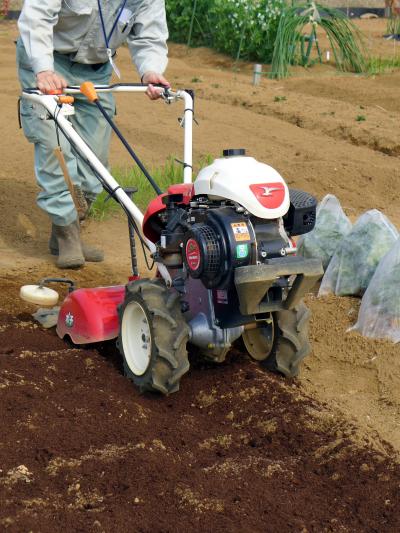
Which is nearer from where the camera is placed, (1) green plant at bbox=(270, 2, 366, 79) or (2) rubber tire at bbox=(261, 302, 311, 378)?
(2) rubber tire at bbox=(261, 302, 311, 378)

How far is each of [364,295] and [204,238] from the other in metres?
1.44

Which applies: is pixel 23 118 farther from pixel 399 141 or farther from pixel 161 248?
pixel 399 141

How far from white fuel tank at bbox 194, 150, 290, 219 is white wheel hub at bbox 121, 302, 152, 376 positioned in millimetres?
564

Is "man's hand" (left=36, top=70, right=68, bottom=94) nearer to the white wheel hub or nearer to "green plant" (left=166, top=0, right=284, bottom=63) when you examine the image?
the white wheel hub

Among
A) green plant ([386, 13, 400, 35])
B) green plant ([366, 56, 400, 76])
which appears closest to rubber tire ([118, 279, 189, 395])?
green plant ([366, 56, 400, 76])

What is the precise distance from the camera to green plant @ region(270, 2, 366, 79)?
10.7 meters

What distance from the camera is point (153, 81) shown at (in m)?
4.58

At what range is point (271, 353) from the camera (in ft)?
12.0

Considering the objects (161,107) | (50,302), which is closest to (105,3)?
(50,302)

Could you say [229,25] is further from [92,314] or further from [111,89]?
[92,314]

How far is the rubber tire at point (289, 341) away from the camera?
3561 mm

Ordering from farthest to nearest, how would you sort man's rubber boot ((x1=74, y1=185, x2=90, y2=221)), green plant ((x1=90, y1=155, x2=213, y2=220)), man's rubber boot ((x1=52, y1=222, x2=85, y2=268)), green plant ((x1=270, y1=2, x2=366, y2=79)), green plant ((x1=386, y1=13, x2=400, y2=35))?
green plant ((x1=386, y1=13, x2=400, y2=35)) → green plant ((x1=270, y1=2, x2=366, y2=79)) → green plant ((x1=90, y1=155, x2=213, y2=220)) → man's rubber boot ((x1=74, y1=185, x2=90, y2=221)) → man's rubber boot ((x1=52, y1=222, x2=85, y2=268))

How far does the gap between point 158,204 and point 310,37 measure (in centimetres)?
821

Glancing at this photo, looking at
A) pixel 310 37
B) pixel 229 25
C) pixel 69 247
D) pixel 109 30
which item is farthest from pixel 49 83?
pixel 229 25
